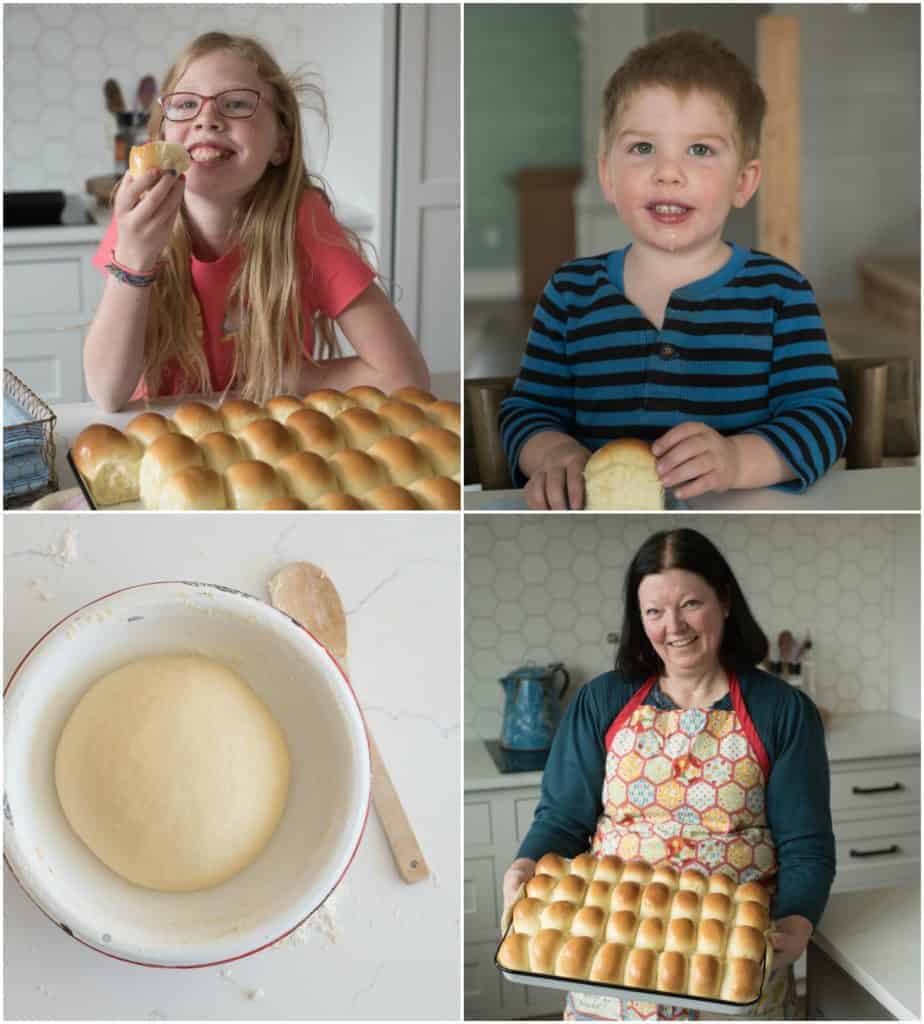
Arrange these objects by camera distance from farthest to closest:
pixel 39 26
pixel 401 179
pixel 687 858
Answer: pixel 39 26, pixel 401 179, pixel 687 858

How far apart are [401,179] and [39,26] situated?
1.38 m

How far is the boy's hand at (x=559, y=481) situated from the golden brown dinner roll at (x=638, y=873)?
0.79 feet

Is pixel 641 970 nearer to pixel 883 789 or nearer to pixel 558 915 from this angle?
pixel 558 915

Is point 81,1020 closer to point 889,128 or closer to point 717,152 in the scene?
point 717,152

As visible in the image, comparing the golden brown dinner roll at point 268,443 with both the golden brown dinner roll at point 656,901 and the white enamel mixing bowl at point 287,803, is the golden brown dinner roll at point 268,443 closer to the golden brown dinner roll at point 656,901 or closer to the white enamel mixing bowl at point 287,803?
the white enamel mixing bowl at point 287,803

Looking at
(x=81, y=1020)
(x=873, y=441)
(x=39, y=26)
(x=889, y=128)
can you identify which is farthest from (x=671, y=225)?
(x=889, y=128)

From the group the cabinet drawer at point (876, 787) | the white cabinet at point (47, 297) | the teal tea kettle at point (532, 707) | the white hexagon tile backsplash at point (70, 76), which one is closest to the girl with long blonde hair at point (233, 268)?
the teal tea kettle at point (532, 707)

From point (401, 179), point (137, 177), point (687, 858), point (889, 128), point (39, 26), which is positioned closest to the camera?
point (137, 177)

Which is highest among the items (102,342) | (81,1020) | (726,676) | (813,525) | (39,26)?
(39,26)

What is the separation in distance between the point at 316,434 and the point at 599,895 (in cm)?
34

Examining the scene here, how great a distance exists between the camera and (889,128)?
2.54 m

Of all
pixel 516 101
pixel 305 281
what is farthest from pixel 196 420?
pixel 516 101

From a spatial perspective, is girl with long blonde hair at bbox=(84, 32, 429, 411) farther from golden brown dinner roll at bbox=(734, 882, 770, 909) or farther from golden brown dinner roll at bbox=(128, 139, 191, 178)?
golden brown dinner roll at bbox=(734, 882, 770, 909)

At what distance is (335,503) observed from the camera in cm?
57
